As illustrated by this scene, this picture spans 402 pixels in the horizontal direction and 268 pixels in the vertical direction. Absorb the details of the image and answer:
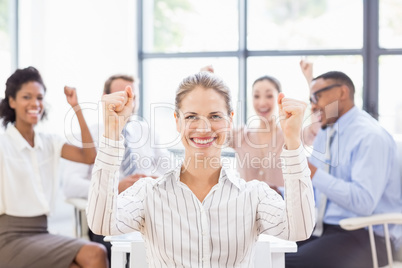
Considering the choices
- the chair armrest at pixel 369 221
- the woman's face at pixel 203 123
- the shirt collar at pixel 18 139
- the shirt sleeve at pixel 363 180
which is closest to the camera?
the woman's face at pixel 203 123

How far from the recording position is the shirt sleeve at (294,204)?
1.38m

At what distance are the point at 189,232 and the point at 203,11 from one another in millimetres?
3425

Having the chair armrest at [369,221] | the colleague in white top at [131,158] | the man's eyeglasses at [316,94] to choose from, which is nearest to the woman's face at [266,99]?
the man's eyeglasses at [316,94]

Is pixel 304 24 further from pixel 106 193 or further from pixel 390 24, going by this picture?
pixel 106 193

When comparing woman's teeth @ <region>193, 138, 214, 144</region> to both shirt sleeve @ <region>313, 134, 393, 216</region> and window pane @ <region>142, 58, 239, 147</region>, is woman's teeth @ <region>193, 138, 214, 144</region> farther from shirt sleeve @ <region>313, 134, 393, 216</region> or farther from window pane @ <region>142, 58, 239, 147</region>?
window pane @ <region>142, 58, 239, 147</region>

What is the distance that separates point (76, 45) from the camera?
14.0ft

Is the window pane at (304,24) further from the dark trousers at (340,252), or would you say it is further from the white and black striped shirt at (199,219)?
the white and black striped shirt at (199,219)

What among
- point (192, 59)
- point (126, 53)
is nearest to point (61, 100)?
point (126, 53)

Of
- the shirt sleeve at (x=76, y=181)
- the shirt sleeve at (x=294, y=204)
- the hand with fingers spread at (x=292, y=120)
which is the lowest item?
the shirt sleeve at (x=76, y=181)

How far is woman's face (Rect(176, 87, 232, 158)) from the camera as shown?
5.15 ft

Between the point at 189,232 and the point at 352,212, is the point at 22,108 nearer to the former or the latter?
the point at 189,232

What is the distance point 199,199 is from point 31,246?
1.23 metres

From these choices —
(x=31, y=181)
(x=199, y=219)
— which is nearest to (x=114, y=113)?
(x=199, y=219)

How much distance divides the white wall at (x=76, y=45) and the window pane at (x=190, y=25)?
0.68ft
